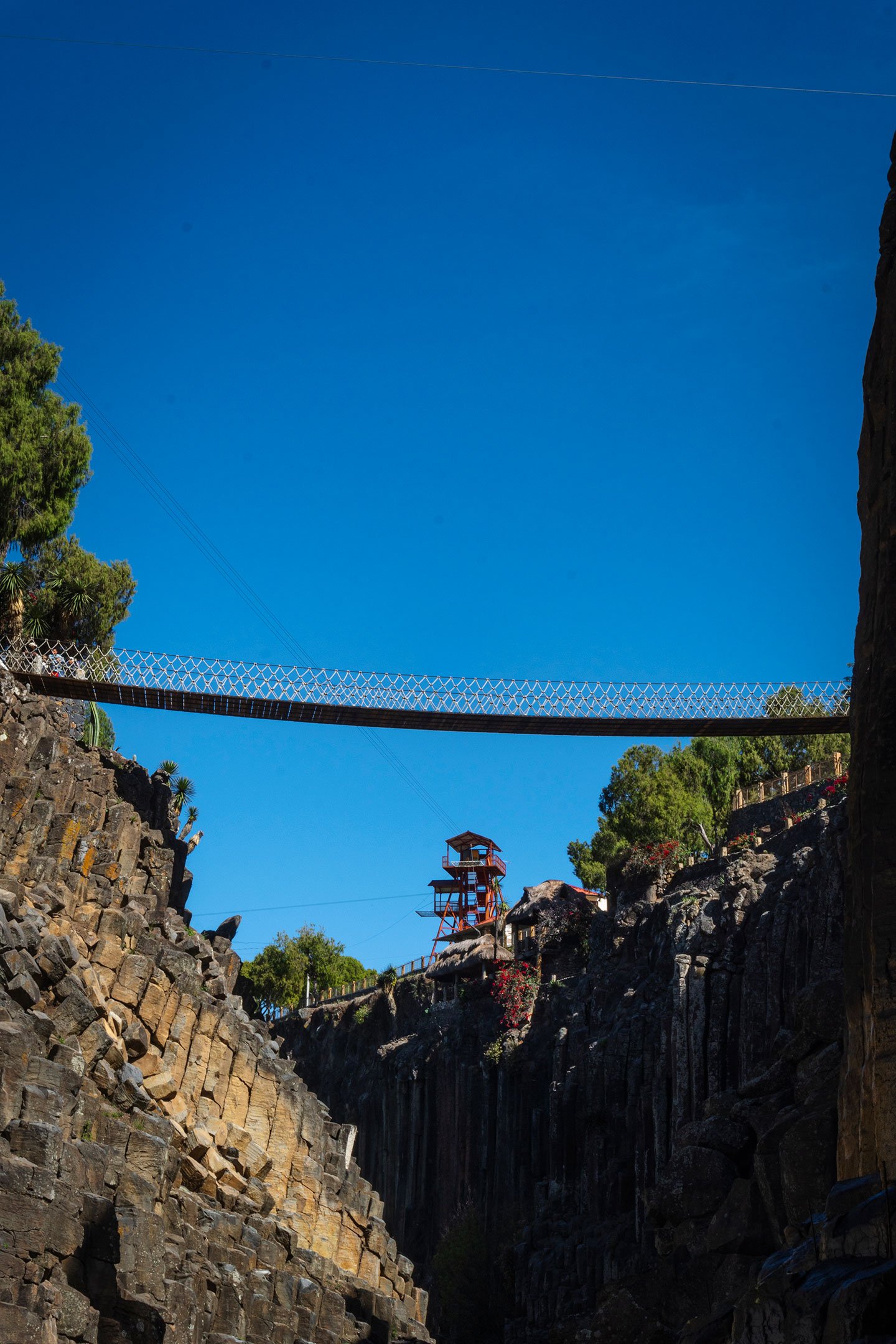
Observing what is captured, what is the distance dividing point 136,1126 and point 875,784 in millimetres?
13724

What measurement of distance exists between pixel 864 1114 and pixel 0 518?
111ft

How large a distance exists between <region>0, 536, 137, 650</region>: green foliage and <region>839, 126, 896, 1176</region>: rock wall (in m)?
28.2

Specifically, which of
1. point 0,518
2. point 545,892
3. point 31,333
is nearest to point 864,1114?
point 0,518

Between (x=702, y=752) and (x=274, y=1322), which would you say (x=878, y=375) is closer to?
(x=274, y=1322)

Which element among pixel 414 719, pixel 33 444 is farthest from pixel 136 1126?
pixel 33 444

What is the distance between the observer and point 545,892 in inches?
2409

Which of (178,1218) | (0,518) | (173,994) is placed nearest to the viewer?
(178,1218)

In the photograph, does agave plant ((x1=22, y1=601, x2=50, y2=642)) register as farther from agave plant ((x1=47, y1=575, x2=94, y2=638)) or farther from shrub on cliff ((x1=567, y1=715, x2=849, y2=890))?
shrub on cliff ((x1=567, y1=715, x2=849, y2=890))

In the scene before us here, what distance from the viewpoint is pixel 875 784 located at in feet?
54.0

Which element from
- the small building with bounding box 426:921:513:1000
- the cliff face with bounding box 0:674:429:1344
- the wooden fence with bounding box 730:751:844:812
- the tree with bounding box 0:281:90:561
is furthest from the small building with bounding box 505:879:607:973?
the tree with bounding box 0:281:90:561

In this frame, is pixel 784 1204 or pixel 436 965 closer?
pixel 784 1204

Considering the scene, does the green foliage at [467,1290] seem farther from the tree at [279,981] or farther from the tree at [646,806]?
the tree at [279,981]

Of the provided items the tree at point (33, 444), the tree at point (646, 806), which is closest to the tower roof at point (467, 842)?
the tree at point (646, 806)

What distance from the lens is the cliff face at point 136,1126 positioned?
16594mm
